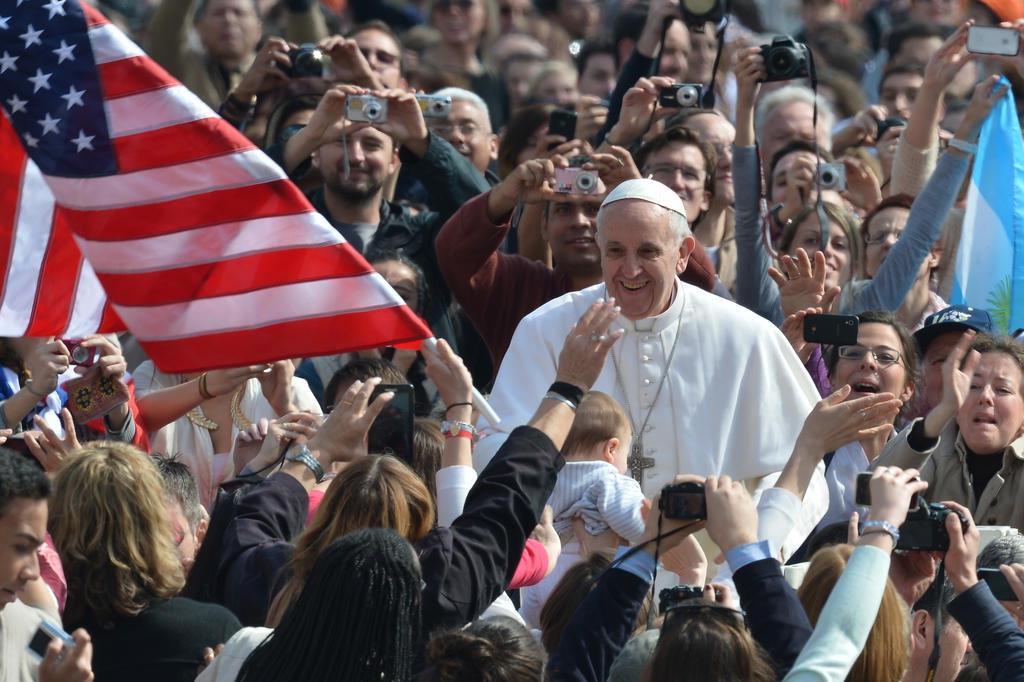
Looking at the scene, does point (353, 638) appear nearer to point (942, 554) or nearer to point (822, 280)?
point (942, 554)

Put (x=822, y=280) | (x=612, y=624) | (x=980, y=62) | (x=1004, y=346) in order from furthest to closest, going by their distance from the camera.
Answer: (x=980, y=62) → (x=822, y=280) → (x=1004, y=346) → (x=612, y=624)

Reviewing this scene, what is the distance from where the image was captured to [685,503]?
504 centimetres

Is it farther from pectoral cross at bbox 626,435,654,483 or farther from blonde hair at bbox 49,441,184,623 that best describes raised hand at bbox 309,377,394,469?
pectoral cross at bbox 626,435,654,483

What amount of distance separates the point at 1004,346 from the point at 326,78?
4298 millimetres

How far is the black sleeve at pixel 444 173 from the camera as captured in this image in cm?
905

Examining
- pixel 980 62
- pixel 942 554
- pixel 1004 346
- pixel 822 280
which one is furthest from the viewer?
pixel 980 62

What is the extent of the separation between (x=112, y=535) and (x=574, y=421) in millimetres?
1781

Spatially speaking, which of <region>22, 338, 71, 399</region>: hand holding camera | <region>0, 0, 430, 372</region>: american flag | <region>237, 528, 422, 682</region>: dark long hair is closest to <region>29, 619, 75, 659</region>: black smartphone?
<region>237, 528, 422, 682</region>: dark long hair

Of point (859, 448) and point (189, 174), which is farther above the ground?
point (189, 174)

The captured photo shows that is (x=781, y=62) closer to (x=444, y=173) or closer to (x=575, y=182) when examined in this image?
(x=575, y=182)

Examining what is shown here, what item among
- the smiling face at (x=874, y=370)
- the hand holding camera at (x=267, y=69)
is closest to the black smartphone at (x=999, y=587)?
the smiling face at (x=874, y=370)

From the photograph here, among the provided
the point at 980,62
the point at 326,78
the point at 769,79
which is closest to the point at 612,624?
the point at 769,79

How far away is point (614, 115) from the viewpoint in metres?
9.70

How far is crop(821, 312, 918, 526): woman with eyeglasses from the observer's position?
762 centimetres
